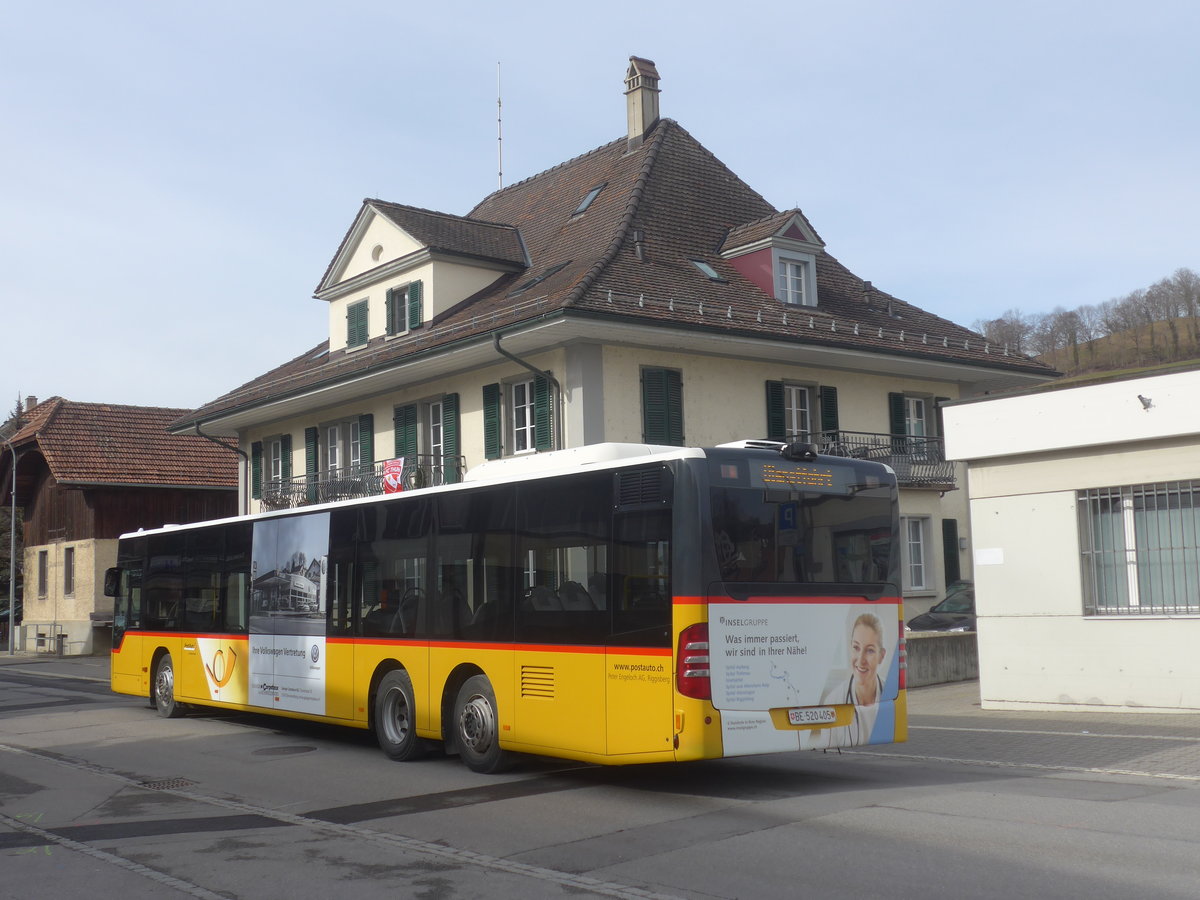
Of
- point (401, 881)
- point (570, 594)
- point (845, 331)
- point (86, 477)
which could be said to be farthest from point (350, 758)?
point (86, 477)

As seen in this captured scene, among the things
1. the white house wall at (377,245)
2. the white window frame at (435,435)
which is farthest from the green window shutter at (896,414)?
the white house wall at (377,245)

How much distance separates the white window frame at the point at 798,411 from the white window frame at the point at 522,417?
5.65 metres

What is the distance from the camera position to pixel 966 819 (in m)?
8.85

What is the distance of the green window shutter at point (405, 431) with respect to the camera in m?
29.1

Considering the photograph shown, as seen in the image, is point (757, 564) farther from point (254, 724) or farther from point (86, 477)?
point (86, 477)

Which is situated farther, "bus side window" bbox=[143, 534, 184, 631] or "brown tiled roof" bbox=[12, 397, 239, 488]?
"brown tiled roof" bbox=[12, 397, 239, 488]

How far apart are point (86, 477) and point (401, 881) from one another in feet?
126

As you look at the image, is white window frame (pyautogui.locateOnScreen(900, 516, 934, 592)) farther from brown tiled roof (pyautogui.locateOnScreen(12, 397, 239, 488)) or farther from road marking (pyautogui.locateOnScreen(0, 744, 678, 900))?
brown tiled roof (pyautogui.locateOnScreen(12, 397, 239, 488))

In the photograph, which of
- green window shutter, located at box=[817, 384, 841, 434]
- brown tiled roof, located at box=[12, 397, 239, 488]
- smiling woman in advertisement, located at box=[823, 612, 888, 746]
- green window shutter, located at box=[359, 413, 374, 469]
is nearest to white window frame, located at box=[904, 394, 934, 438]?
green window shutter, located at box=[817, 384, 841, 434]

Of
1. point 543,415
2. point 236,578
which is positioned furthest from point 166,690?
point 543,415

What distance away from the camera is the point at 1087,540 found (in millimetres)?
16188

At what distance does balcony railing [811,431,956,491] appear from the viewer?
2861cm

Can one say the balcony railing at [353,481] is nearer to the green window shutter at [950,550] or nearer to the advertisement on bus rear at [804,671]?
the green window shutter at [950,550]

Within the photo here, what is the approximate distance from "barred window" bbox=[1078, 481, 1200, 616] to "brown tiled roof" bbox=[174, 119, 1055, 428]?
9.92 m
